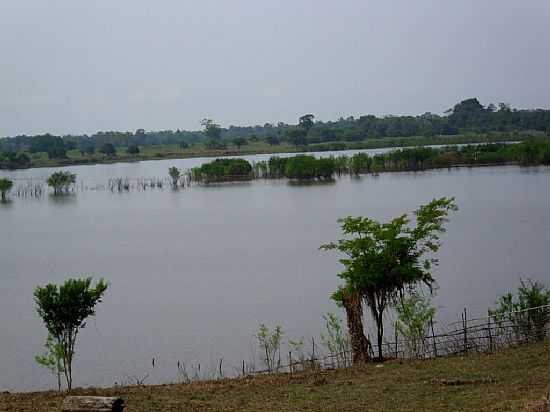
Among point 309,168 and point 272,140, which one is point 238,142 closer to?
point 272,140

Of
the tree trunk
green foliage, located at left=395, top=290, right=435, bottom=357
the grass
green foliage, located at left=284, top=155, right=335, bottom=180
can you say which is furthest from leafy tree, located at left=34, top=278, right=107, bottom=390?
green foliage, located at left=284, top=155, right=335, bottom=180

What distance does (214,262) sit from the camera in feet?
106

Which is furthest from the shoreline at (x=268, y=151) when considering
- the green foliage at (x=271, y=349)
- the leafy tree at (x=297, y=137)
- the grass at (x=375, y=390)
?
the grass at (x=375, y=390)

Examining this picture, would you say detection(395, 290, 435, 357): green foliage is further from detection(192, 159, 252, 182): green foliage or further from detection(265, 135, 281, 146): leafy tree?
detection(265, 135, 281, 146): leafy tree

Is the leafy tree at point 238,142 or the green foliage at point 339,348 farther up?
the leafy tree at point 238,142

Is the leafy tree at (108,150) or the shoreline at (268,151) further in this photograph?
the leafy tree at (108,150)

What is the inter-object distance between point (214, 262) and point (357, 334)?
17085mm

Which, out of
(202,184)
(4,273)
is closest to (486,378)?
(4,273)

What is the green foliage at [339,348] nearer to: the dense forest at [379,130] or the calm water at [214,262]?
the calm water at [214,262]

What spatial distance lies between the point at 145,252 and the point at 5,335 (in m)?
15.1

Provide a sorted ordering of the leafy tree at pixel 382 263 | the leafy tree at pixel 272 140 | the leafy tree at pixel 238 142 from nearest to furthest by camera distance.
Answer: the leafy tree at pixel 382 263
the leafy tree at pixel 238 142
the leafy tree at pixel 272 140

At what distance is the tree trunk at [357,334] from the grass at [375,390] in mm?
1492

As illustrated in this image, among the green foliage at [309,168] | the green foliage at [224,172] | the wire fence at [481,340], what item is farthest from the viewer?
the green foliage at [224,172]

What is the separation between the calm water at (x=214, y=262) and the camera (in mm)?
19797
